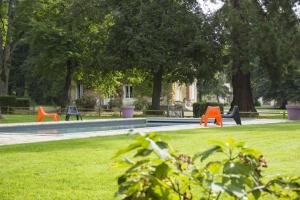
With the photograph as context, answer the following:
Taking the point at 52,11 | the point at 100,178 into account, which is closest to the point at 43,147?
the point at 100,178

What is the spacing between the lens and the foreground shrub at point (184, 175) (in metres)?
1.95

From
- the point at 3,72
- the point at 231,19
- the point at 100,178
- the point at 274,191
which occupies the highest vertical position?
the point at 231,19

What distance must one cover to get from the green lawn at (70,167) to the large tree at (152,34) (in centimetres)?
2254

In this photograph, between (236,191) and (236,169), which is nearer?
(236,191)

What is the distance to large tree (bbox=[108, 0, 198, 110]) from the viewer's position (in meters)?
35.4

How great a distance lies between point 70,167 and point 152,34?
28261 millimetres

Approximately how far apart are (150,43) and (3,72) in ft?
38.1

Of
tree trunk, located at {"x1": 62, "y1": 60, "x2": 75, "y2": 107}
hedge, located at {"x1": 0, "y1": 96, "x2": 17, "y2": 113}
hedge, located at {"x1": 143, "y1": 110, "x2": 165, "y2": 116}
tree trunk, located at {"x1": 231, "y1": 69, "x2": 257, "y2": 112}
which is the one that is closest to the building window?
tree trunk, located at {"x1": 62, "y1": 60, "x2": 75, "y2": 107}

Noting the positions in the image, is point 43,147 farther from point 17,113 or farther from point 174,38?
point 17,113

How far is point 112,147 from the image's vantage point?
38.9 ft

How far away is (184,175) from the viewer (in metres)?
2.17

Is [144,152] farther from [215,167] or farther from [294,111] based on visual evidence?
Result: [294,111]

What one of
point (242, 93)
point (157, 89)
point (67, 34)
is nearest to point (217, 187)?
point (242, 93)

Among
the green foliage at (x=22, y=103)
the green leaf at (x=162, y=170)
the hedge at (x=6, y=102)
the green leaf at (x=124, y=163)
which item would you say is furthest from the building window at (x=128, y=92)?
the green leaf at (x=162, y=170)
